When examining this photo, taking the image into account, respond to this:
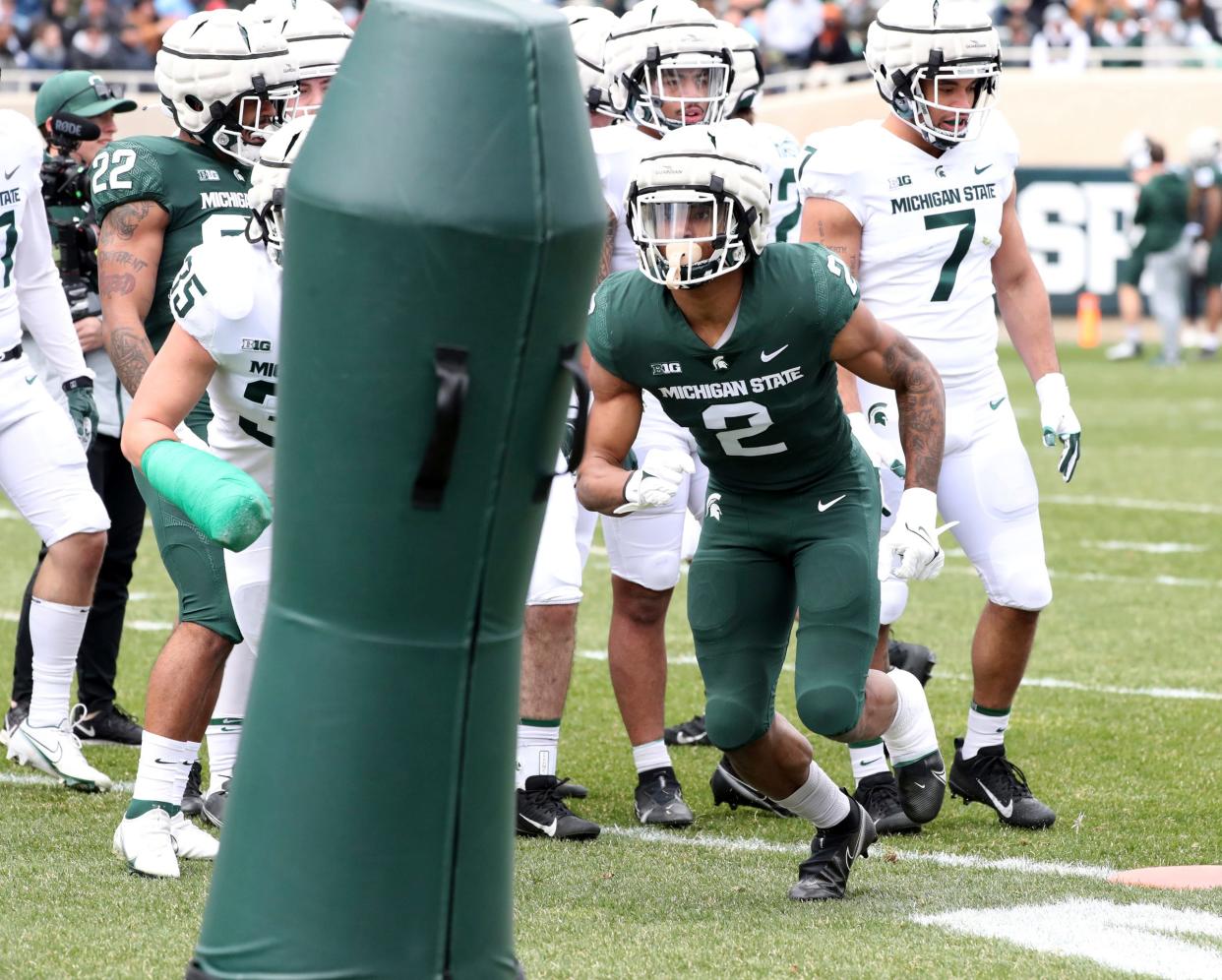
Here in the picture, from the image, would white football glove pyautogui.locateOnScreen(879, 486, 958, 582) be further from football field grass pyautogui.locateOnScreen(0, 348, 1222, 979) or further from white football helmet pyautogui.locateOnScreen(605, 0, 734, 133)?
white football helmet pyautogui.locateOnScreen(605, 0, 734, 133)

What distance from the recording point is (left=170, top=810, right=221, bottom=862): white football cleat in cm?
436

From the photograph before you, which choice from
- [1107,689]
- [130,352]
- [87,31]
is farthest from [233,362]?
[87,31]

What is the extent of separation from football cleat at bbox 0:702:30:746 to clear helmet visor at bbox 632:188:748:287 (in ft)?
8.44

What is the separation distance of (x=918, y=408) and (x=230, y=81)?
1.88 m

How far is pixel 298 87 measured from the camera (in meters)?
4.90

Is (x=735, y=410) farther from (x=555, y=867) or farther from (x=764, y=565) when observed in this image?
(x=555, y=867)

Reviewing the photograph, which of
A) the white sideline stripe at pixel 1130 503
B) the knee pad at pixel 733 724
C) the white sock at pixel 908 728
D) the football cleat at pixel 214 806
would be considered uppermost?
the knee pad at pixel 733 724

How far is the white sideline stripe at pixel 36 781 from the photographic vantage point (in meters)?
5.10

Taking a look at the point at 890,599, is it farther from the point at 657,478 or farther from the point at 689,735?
the point at 657,478

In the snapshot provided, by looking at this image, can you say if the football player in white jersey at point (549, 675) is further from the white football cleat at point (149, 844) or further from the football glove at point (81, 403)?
the football glove at point (81, 403)

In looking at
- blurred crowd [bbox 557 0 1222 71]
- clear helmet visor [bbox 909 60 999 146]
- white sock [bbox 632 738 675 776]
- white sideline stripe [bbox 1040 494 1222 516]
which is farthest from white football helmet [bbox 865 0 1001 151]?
blurred crowd [bbox 557 0 1222 71]

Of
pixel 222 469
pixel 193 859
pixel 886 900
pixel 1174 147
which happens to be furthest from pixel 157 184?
pixel 1174 147

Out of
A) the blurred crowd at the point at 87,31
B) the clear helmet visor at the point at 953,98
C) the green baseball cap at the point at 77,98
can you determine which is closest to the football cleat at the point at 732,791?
the clear helmet visor at the point at 953,98

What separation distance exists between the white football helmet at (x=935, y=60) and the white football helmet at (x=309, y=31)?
1.34m
